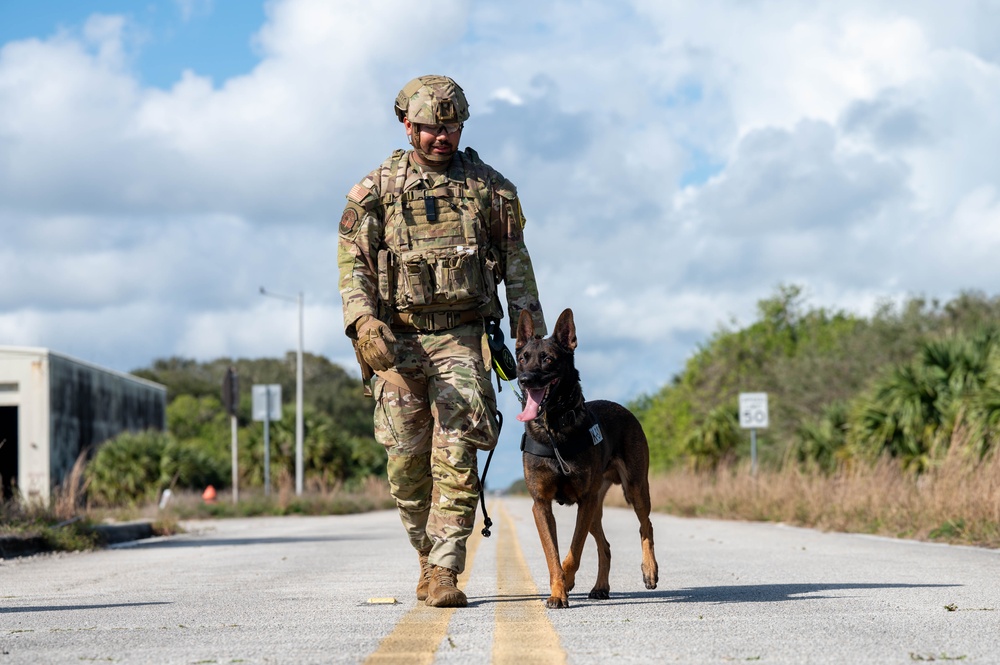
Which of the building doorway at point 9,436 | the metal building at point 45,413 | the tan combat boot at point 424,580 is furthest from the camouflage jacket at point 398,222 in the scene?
the building doorway at point 9,436

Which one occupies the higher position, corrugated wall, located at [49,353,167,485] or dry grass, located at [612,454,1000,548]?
corrugated wall, located at [49,353,167,485]

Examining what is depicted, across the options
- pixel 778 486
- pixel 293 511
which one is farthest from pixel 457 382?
pixel 293 511

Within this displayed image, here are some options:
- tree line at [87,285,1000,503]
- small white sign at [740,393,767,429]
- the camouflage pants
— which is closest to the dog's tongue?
the camouflage pants

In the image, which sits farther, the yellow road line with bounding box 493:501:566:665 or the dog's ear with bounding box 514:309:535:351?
the dog's ear with bounding box 514:309:535:351

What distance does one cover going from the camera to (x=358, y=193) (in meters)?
7.51

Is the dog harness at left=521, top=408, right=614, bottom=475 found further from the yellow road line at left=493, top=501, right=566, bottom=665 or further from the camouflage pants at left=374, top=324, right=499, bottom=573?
the yellow road line at left=493, top=501, right=566, bottom=665

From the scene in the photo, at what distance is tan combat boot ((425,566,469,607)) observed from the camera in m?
7.10

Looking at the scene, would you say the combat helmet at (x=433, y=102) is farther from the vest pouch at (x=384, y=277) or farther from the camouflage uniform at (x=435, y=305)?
the vest pouch at (x=384, y=277)

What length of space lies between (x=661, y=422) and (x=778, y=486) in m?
39.9

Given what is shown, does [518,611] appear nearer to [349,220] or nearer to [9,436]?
[349,220]

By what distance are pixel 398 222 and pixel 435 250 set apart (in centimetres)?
28

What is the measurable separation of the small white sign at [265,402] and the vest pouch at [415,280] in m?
33.1

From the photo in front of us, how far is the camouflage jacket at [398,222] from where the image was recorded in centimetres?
748

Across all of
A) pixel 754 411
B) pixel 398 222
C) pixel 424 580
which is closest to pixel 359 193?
pixel 398 222
